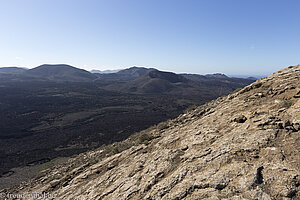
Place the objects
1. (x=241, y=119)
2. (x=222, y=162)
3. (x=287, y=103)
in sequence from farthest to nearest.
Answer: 1. (x=241, y=119)
2. (x=287, y=103)
3. (x=222, y=162)

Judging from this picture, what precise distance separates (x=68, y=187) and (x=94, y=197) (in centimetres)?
299

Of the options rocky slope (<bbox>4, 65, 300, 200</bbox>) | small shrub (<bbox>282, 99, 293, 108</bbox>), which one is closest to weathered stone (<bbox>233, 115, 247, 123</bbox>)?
rocky slope (<bbox>4, 65, 300, 200</bbox>)

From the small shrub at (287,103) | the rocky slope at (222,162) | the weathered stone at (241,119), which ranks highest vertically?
the small shrub at (287,103)

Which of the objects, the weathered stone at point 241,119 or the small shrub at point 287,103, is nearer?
the small shrub at point 287,103

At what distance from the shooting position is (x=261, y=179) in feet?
14.9

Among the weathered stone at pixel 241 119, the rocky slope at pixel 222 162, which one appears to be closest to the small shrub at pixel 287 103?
the rocky slope at pixel 222 162

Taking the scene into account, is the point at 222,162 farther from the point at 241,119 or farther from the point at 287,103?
the point at 287,103

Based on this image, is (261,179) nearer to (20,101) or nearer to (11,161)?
(11,161)

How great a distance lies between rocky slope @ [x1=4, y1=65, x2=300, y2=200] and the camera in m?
4.54

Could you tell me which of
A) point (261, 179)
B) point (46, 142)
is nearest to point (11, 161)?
point (46, 142)

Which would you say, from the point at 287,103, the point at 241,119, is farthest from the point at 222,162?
the point at 287,103

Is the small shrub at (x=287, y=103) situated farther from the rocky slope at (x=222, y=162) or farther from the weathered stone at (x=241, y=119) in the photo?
the weathered stone at (x=241, y=119)

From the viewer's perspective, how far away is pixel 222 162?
566 cm

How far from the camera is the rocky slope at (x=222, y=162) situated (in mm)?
4543
